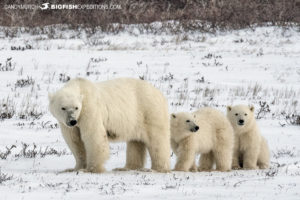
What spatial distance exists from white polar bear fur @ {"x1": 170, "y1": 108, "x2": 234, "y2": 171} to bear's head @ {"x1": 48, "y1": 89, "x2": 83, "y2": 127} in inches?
69.9

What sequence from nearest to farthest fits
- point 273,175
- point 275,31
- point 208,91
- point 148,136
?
point 273,175 < point 148,136 < point 208,91 < point 275,31

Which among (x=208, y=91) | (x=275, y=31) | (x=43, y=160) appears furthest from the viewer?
(x=275, y=31)

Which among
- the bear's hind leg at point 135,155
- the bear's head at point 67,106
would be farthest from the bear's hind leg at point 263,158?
the bear's head at point 67,106

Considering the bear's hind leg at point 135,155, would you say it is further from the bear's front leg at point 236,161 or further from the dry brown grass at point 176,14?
the dry brown grass at point 176,14

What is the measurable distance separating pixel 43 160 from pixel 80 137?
1.13 m

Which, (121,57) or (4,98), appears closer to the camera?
(4,98)

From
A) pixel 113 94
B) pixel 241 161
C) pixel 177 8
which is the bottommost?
pixel 241 161

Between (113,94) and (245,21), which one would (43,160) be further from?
(245,21)

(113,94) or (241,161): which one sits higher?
(113,94)

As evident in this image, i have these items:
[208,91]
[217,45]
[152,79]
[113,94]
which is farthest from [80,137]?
[217,45]

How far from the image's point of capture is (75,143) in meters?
5.64

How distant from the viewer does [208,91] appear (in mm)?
11594

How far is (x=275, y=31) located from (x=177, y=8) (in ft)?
23.5

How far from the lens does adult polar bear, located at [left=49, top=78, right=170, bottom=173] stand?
5.39 meters
